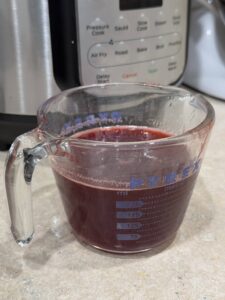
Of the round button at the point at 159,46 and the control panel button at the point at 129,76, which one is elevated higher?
the round button at the point at 159,46

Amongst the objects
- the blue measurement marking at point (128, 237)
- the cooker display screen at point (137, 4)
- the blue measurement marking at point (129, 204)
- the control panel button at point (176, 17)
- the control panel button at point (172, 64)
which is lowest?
the blue measurement marking at point (128, 237)

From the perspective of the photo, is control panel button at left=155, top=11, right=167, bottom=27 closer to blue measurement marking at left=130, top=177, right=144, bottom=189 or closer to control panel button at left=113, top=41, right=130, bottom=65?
control panel button at left=113, top=41, right=130, bottom=65

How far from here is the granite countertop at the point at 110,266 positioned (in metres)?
0.33

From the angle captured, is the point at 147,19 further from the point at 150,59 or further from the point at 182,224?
the point at 182,224

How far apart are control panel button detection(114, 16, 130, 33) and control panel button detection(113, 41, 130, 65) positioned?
0.5 inches

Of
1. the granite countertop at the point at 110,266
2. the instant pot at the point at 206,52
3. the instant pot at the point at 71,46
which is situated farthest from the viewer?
the instant pot at the point at 206,52

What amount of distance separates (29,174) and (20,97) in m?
0.19

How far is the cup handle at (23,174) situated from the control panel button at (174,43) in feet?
0.87

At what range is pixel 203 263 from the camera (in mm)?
362

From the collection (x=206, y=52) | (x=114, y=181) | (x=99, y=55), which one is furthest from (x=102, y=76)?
(x=206, y=52)

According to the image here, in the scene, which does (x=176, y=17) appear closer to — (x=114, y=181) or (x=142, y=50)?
(x=142, y=50)

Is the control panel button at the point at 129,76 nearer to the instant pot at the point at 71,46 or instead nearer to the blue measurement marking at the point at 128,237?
the instant pot at the point at 71,46

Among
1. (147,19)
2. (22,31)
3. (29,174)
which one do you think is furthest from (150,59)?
(29,174)

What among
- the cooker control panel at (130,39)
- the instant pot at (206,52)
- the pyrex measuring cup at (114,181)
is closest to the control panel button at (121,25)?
the cooker control panel at (130,39)
